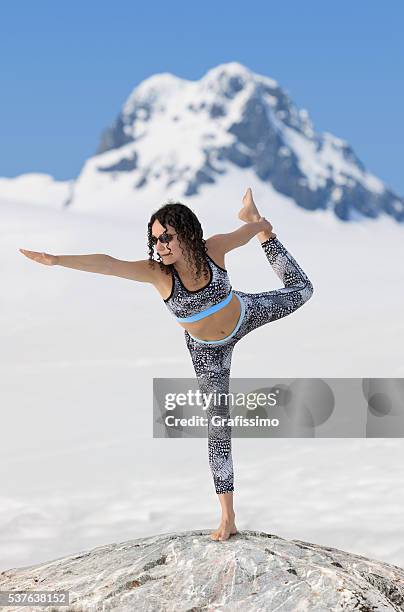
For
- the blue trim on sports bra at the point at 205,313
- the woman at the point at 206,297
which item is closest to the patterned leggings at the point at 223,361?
the woman at the point at 206,297

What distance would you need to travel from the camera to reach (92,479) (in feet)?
40.7

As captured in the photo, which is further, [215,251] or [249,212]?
[249,212]

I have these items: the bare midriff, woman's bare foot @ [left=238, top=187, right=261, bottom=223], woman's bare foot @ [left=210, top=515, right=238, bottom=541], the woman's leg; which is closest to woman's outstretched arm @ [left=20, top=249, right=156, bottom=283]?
the bare midriff

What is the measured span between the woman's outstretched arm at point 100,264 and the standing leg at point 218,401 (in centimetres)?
71

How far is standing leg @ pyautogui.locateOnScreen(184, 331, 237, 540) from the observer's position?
6.43 m

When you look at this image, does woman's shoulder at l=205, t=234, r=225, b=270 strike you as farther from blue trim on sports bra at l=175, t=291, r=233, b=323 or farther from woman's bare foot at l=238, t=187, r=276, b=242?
woman's bare foot at l=238, t=187, r=276, b=242

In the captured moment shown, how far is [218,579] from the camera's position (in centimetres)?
624

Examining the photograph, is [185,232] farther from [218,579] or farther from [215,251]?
[218,579]

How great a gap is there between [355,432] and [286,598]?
718cm

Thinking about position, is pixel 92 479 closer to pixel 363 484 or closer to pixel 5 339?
pixel 363 484

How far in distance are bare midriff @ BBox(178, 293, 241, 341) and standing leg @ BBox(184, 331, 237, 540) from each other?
0.11 m

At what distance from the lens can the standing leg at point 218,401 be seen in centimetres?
643

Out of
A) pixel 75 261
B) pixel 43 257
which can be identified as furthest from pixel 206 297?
pixel 43 257

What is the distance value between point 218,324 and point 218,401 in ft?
2.26
